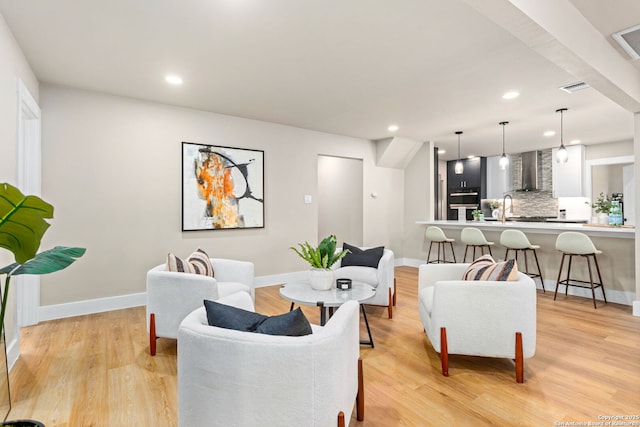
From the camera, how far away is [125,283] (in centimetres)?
389

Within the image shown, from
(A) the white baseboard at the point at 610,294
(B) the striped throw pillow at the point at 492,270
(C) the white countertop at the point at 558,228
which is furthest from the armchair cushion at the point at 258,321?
(A) the white baseboard at the point at 610,294

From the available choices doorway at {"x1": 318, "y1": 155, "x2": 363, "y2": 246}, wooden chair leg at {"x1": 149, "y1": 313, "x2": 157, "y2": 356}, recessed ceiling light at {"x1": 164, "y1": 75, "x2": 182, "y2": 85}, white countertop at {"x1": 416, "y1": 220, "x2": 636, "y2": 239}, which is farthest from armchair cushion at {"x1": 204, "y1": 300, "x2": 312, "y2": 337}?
doorway at {"x1": 318, "y1": 155, "x2": 363, "y2": 246}

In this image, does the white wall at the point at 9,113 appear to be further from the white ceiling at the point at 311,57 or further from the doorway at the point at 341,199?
the doorway at the point at 341,199

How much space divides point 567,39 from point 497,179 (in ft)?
22.3

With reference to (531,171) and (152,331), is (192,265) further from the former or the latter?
(531,171)

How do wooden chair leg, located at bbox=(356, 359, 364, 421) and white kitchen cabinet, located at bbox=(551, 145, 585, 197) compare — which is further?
white kitchen cabinet, located at bbox=(551, 145, 585, 197)

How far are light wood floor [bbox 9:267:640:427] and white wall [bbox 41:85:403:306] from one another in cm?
76

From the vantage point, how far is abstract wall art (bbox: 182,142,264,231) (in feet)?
14.1

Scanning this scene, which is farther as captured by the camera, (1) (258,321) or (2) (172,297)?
(2) (172,297)

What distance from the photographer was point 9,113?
8.05 feet

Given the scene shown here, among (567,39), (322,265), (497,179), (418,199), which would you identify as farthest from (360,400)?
(497,179)

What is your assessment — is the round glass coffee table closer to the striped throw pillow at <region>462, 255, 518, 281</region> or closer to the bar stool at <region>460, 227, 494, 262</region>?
the striped throw pillow at <region>462, 255, 518, 281</region>

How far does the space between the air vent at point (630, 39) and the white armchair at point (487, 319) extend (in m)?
1.96

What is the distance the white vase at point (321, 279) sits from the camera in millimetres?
2711
